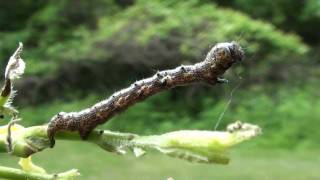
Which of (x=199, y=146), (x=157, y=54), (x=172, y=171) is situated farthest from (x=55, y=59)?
(x=199, y=146)

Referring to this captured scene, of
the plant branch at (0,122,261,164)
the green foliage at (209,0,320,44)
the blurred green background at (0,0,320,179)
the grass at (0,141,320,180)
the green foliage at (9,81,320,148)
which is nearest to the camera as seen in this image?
the plant branch at (0,122,261,164)

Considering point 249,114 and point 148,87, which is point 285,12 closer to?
point 249,114

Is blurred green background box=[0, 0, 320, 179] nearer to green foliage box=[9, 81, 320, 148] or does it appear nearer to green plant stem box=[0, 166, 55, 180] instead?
green foliage box=[9, 81, 320, 148]

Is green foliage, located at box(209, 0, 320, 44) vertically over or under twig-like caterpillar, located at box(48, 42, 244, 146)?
over

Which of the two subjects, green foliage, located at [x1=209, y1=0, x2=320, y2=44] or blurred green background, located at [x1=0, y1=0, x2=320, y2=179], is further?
green foliage, located at [x1=209, y1=0, x2=320, y2=44]

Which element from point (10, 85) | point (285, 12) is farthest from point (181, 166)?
point (10, 85)

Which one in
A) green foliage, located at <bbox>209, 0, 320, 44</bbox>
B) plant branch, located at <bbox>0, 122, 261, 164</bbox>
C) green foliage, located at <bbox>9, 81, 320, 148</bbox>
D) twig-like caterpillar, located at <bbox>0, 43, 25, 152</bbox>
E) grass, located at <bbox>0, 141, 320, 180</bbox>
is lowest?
plant branch, located at <bbox>0, 122, 261, 164</bbox>

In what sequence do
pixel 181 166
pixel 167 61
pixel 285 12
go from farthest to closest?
1. pixel 285 12
2. pixel 167 61
3. pixel 181 166

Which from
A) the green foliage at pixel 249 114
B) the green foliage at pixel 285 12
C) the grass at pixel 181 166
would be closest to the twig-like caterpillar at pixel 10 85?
the grass at pixel 181 166

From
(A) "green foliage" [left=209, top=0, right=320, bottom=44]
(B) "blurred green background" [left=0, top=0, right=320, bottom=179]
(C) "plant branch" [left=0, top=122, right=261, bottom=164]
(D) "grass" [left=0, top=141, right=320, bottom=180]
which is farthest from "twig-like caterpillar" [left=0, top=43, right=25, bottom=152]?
(A) "green foliage" [left=209, top=0, right=320, bottom=44]
